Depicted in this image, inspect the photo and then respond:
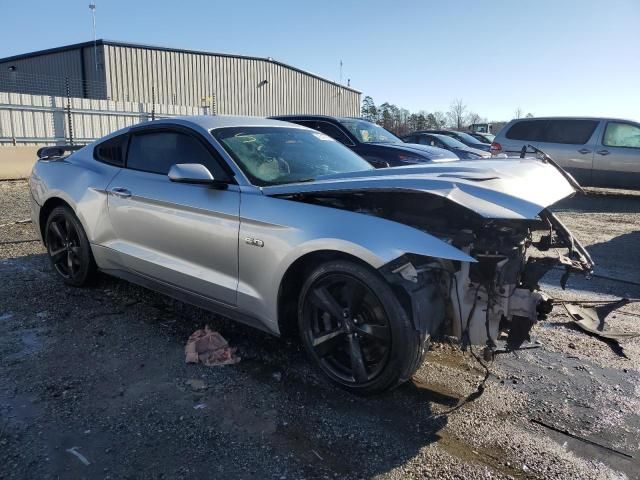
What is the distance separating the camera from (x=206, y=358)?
3.48 metres

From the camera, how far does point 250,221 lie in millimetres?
3297

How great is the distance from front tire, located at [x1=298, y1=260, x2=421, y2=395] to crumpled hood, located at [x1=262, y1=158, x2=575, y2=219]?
0.50m

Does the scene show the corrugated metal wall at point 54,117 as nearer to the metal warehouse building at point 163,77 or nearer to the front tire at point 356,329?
the metal warehouse building at point 163,77

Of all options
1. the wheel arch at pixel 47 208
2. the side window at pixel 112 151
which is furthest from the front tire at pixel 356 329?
the wheel arch at pixel 47 208

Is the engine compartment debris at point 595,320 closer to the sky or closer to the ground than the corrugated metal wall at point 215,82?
closer to the ground

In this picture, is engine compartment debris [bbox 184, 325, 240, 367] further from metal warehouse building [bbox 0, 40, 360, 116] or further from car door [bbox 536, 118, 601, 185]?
metal warehouse building [bbox 0, 40, 360, 116]

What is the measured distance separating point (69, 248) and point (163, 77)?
23.4m

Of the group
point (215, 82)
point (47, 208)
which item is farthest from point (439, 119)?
point (47, 208)

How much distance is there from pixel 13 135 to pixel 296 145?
14.2m

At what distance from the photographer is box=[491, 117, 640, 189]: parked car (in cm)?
1173

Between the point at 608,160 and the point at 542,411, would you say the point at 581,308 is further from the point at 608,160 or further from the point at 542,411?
the point at 608,160

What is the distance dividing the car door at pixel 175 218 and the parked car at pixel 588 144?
974 centimetres

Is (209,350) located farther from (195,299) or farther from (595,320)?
(595,320)

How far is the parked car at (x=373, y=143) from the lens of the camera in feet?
28.7
